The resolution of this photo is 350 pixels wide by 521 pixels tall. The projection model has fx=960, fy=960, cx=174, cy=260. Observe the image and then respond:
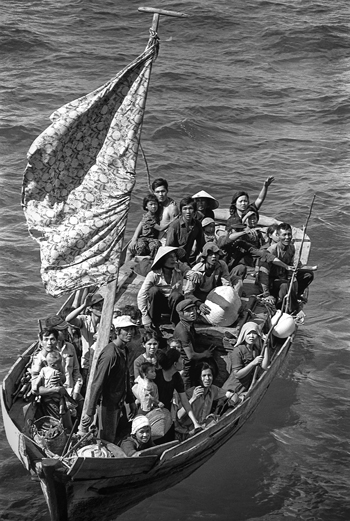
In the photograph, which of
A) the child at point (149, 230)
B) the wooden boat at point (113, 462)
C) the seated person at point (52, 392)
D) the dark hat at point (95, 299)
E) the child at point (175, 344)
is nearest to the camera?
the wooden boat at point (113, 462)

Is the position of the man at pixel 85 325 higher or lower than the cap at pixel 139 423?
higher

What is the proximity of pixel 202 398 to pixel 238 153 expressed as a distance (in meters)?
14.0

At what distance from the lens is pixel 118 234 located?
1168cm

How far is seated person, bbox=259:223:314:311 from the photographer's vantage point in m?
15.6

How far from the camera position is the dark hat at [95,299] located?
14438 mm

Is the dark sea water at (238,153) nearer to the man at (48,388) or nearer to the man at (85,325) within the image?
the man at (48,388)

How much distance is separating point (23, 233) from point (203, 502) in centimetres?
989

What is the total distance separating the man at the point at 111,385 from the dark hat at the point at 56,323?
1.56 metres

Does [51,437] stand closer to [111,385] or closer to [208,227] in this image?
[111,385]

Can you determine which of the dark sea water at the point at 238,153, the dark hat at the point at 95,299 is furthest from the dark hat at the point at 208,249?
the dark sea water at the point at 238,153

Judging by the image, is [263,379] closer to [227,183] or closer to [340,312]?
[340,312]

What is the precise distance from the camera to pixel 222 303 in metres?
14.3

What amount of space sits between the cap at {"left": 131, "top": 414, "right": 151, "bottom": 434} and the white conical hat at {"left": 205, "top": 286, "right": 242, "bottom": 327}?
3017 millimetres

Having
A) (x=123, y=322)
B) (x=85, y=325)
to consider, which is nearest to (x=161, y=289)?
(x=85, y=325)
